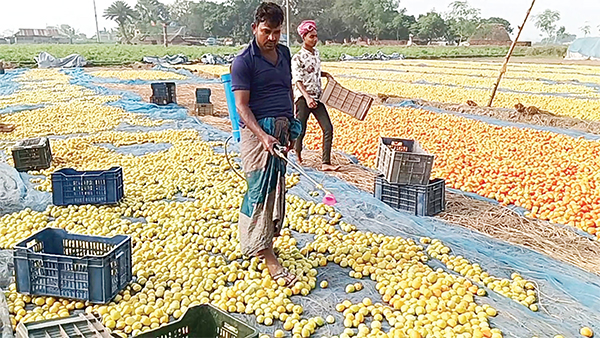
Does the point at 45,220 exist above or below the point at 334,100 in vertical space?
below

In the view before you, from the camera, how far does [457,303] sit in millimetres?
3533

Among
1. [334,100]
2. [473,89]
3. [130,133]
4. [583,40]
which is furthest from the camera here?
[583,40]

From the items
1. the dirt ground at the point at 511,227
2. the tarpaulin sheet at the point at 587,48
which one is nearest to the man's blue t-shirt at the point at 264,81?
the dirt ground at the point at 511,227

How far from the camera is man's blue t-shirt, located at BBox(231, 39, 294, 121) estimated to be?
363 cm

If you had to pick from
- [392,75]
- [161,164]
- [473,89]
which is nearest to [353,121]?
[161,164]

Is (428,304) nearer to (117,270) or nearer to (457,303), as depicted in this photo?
(457,303)

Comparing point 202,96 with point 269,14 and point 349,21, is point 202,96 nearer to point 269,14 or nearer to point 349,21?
point 269,14

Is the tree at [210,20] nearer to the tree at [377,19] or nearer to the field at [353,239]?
the tree at [377,19]

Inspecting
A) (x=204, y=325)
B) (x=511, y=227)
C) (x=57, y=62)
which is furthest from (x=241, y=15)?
(x=204, y=325)

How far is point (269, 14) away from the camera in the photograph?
3.54 metres

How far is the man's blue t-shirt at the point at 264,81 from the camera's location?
363cm

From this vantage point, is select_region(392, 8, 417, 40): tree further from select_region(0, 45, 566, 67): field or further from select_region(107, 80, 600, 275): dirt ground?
select_region(107, 80, 600, 275): dirt ground

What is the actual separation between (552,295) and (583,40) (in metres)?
43.2

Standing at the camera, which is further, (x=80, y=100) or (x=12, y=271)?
(x=80, y=100)
